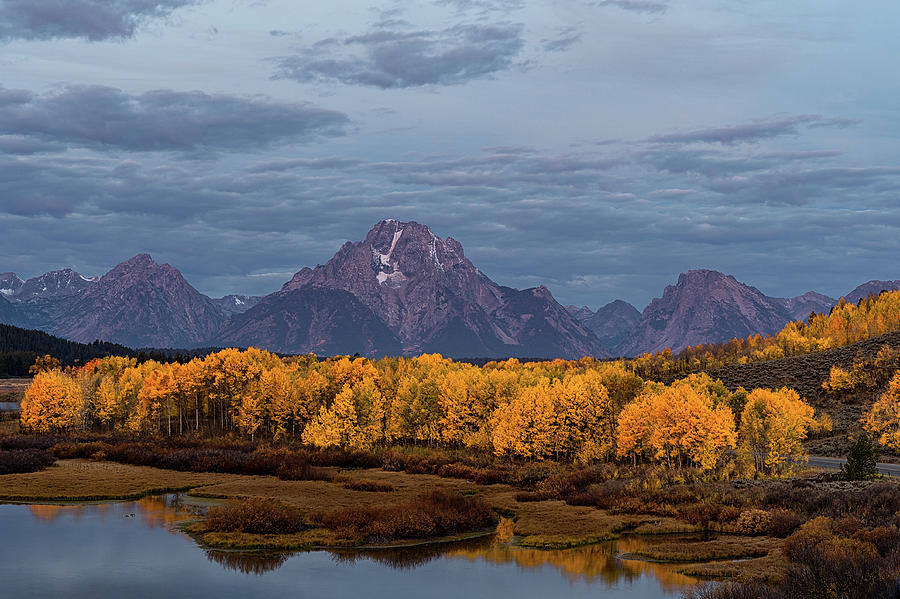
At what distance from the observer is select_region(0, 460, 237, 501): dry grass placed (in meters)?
→ 66.0

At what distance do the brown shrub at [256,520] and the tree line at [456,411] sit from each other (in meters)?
39.6

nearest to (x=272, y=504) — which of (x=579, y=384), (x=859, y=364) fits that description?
(x=579, y=384)

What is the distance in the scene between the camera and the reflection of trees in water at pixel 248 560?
43125mm

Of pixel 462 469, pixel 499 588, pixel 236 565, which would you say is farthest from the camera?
pixel 462 469

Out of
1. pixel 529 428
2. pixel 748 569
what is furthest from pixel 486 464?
pixel 748 569

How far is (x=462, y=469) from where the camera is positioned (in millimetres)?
82938

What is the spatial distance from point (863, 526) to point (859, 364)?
122308 millimetres

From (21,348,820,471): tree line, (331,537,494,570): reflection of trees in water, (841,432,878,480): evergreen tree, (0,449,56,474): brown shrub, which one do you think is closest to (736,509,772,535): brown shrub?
(841,432,878,480): evergreen tree

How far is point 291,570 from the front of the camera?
141 feet

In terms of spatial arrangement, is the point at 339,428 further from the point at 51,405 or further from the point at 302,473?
the point at 51,405

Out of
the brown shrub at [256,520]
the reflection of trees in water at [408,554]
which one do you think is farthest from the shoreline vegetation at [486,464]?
the reflection of trees in water at [408,554]

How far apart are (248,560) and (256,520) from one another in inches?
267

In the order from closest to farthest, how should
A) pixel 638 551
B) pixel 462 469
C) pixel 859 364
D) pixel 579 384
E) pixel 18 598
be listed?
1. pixel 18 598
2. pixel 638 551
3. pixel 462 469
4. pixel 579 384
5. pixel 859 364

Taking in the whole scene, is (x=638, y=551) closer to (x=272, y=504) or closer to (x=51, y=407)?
(x=272, y=504)
